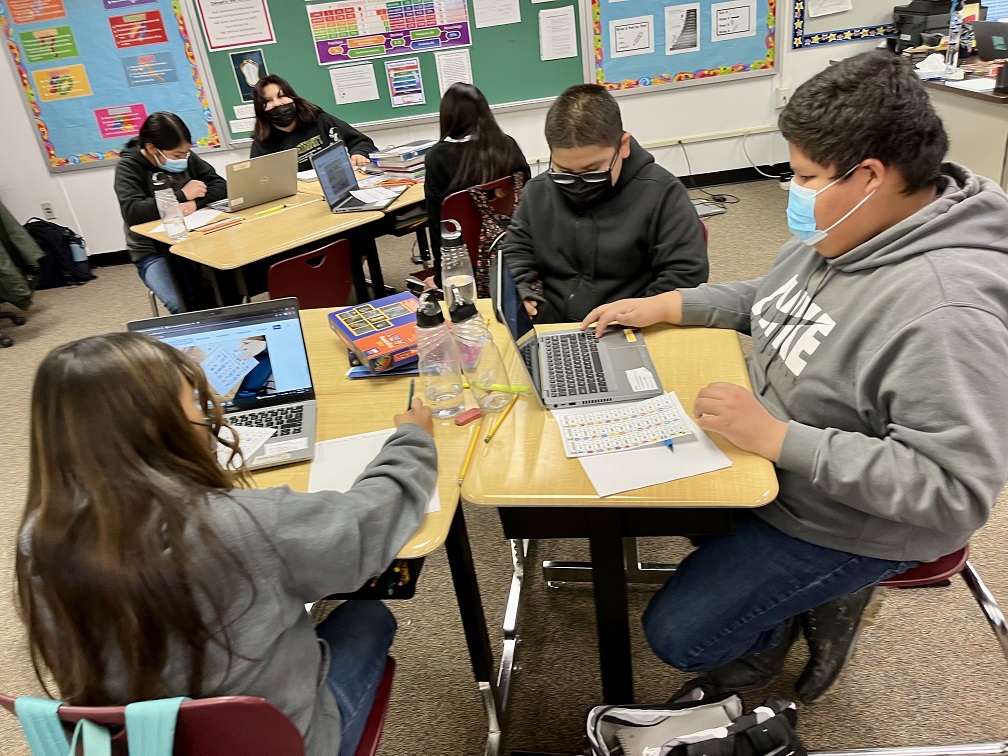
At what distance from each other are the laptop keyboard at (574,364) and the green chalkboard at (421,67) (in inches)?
140

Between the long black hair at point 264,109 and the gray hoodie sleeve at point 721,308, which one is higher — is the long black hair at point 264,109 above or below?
above

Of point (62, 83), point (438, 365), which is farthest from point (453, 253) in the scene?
point (62, 83)

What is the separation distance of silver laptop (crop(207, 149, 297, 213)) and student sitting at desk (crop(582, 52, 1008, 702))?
252 cm

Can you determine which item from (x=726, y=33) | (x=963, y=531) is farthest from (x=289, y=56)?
(x=963, y=531)

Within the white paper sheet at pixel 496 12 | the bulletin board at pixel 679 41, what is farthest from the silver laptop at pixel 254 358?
the bulletin board at pixel 679 41

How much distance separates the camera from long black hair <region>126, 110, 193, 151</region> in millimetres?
3316

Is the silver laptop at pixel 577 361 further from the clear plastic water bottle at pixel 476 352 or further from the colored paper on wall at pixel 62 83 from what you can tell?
the colored paper on wall at pixel 62 83

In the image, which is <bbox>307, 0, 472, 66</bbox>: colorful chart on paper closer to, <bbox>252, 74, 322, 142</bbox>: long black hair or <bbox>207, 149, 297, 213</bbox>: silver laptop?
<bbox>252, 74, 322, 142</bbox>: long black hair

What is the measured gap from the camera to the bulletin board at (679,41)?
4.56 meters

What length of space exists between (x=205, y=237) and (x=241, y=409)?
176 centimetres

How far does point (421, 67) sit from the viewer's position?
469 cm

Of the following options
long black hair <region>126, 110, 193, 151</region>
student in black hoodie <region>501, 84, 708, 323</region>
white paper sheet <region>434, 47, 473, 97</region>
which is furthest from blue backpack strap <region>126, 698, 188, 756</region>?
white paper sheet <region>434, 47, 473, 97</region>

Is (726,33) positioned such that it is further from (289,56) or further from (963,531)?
(963,531)

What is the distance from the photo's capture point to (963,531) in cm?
117
